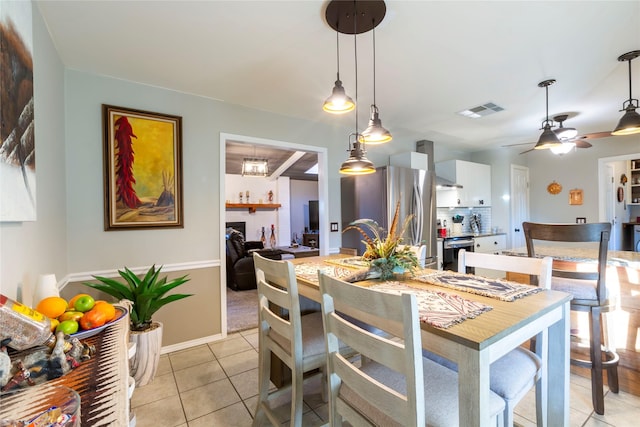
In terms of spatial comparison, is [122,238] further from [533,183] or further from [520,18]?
[533,183]

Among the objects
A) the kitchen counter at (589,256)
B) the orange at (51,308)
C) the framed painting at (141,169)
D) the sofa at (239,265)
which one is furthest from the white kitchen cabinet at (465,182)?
the orange at (51,308)

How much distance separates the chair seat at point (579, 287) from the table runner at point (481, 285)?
73cm

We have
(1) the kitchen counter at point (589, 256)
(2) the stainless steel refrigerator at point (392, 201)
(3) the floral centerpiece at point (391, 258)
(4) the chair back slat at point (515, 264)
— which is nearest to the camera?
(4) the chair back slat at point (515, 264)

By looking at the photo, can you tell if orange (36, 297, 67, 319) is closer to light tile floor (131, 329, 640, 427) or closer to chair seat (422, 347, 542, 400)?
light tile floor (131, 329, 640, 427)

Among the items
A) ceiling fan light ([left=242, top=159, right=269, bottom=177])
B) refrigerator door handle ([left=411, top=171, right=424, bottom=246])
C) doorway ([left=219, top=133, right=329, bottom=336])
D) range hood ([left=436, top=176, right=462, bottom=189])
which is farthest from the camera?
ceiling fan light ([left=242, top=159, right=269, bottom=177])

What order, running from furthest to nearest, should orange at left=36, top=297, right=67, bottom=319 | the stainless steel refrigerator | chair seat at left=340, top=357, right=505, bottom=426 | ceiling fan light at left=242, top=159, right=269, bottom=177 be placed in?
ceiling fan light at left=242, top=159, right=269, bottom=177 < the stainless steel refrigerator < orange at left=36, top=297, right=67, bottom=319 < chair seat at left=340, top=357, right=505, bottom=426

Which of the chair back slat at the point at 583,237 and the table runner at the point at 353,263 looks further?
the table runner at the point at 353,263

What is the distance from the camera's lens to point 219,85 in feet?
8.48

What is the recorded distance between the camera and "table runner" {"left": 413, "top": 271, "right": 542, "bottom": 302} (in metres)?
1.26

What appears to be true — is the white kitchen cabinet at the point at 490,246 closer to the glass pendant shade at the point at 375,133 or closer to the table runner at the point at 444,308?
the glass pendant shade at the point at 375,133

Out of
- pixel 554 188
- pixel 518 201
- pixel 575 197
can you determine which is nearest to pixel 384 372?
pixel 518 201

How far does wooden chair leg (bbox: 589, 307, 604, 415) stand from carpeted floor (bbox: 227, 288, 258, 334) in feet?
9.19

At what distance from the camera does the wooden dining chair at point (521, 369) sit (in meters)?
1.11

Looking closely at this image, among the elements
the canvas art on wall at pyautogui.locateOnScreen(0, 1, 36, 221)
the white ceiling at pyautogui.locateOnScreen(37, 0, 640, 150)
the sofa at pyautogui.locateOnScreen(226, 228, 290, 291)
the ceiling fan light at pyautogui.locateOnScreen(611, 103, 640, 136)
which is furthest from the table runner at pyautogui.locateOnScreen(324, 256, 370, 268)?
the sofa at pyautogui.locateOnScreen(226, 228, 290, 291)
